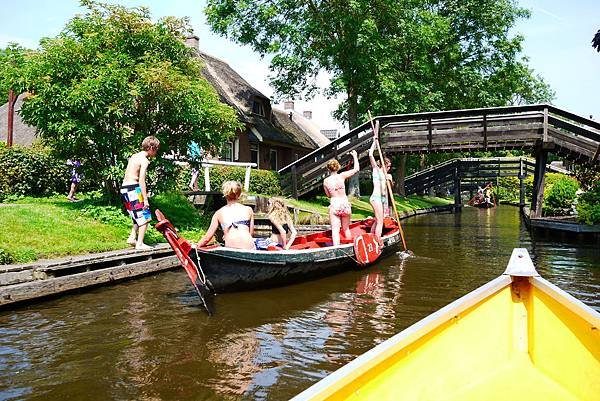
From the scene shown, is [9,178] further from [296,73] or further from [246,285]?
[296,73]

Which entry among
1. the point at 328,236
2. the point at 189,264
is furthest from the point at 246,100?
the point at 189,264

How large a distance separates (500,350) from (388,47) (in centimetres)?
2328

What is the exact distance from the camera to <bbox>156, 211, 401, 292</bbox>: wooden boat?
6.56m

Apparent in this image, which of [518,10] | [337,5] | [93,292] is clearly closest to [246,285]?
[93,292]

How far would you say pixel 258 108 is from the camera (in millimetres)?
31000

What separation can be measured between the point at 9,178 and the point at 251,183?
8.66 m

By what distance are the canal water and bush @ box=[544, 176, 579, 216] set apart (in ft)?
33.6

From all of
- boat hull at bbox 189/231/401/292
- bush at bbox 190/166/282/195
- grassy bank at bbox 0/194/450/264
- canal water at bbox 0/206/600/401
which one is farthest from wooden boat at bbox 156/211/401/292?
bush at bbox 190/166/282/195

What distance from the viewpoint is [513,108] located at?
57.4ft

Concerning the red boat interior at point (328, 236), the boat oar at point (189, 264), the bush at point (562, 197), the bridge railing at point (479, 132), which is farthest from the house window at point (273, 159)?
the boat oar at point (189, 264)

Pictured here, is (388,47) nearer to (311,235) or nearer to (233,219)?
(311,235)

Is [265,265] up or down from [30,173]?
down

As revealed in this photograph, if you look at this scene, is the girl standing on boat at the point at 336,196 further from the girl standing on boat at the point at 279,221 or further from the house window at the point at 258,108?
the house window at the point at 258,108

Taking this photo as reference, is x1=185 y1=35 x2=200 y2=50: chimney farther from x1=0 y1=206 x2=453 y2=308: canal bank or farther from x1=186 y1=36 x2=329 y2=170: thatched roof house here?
x1=0 y1=206 x2=453 y2=308: canal bank
